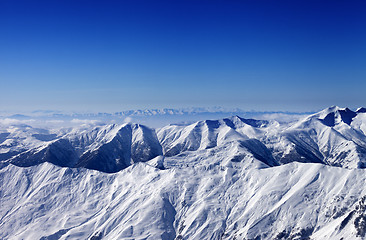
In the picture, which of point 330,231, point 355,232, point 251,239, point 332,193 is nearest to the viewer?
point 355,232

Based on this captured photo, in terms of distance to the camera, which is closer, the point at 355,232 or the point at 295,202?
the point at 355,232

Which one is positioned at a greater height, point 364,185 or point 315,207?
point 364,185

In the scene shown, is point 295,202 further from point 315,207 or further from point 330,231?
point 330,231

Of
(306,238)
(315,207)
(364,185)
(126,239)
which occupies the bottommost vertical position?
(126,239)

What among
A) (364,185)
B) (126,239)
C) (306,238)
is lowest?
(126,239)

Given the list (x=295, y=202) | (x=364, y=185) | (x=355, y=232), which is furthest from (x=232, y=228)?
(x=364, y=185)

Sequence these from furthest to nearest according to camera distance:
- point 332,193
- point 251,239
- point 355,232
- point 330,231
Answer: point 332,193 → point 251,239 → point 330,231 → point 355,232

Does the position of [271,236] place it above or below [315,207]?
below

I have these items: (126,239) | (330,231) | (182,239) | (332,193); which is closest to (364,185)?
(332,193)

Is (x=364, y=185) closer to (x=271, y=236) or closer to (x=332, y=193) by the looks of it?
(x=332, y=193)
